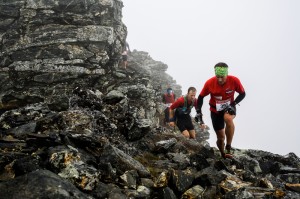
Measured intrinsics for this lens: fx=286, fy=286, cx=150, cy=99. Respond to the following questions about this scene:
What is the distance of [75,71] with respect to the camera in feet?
65.1

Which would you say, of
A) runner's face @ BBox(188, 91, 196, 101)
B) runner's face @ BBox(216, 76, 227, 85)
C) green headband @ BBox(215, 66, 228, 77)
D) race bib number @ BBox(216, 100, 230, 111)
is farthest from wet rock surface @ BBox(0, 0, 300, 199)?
green headband @ BBox(215, 66, 228, 77)

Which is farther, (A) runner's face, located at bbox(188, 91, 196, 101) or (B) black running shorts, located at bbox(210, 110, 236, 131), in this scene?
(A) runner's face, located at bbox(188, 91, 196, 101)

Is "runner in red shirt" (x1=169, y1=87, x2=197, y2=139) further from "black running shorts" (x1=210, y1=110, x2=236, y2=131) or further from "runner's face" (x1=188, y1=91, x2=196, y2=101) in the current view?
"black running shorts" (x1=210, y1=110, x2=236, y2=131)

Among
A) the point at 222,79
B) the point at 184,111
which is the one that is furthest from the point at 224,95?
the point at 184,111

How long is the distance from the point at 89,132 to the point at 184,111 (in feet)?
22.1

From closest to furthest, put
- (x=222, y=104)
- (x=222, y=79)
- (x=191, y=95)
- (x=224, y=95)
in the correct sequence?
(x=222, y=79), (x=224, y=95), (x=222, y=104), (x=191, y=95)

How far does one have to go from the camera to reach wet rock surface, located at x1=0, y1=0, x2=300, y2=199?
6.61m

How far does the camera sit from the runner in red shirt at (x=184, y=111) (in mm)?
14848

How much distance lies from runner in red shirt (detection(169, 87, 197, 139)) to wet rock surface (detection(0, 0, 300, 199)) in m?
1.49

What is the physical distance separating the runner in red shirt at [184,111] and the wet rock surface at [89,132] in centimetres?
149

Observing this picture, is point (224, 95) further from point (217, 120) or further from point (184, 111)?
point (184, 111)

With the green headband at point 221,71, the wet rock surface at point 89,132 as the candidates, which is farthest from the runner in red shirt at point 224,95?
the wet rock surface at point 89,132

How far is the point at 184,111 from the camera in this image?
15.6 metres

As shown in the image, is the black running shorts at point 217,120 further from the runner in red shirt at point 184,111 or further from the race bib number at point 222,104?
the runner in red shirt at point 184,111
